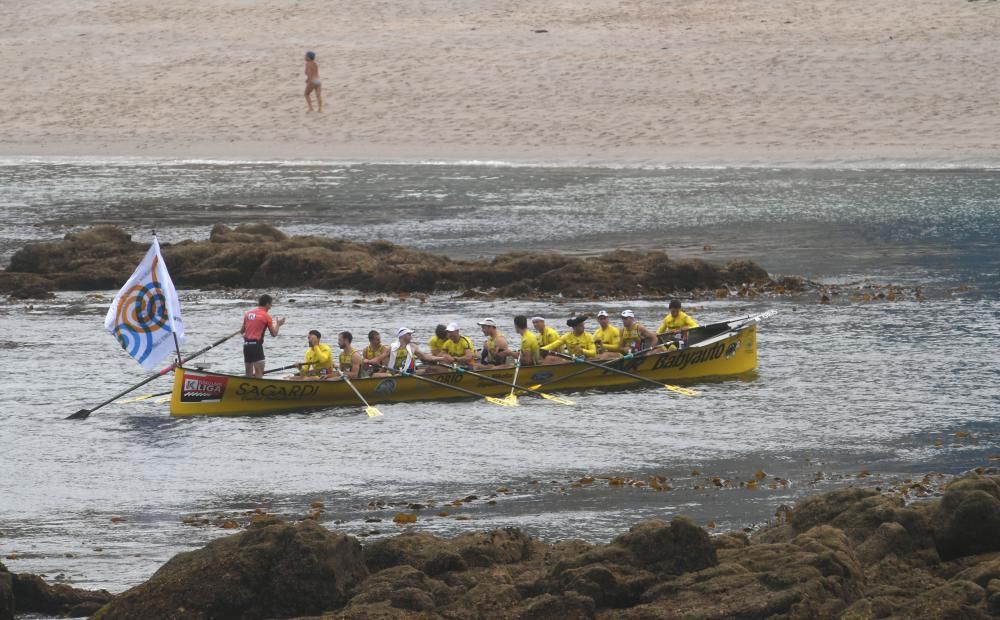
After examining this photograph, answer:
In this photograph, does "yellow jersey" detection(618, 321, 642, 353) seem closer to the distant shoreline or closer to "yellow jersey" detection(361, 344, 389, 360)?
"yellow jersey" detection(361, 344, 389, 360)

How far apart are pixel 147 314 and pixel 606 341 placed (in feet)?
26.3

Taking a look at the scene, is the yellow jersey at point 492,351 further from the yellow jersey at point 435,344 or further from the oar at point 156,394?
the oar at point 156,394

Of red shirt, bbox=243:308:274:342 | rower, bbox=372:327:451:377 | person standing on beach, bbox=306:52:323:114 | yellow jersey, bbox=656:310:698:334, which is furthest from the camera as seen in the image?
person standing on beach, bbox=306:52:323:114

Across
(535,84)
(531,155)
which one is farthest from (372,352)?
(535,84)

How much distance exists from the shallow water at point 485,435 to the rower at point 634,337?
95 centimetres

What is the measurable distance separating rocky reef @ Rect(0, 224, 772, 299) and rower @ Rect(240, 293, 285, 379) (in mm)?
8300

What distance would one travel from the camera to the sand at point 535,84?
149ft

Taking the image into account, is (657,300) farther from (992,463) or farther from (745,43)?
(745,43)

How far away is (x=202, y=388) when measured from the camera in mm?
24969

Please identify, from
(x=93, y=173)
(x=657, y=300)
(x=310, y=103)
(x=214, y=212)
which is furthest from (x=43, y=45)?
(x=657, y=300)

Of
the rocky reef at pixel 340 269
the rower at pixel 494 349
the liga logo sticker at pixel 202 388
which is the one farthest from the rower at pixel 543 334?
the rocky reef at pixel 340 269

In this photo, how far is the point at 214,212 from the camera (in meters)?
43.0

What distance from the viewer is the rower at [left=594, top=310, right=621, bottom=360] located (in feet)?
87.4

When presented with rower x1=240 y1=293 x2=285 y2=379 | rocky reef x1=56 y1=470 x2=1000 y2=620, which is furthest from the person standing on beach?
rocky reef x1=56 y1=470 x2=1000 y2=620
